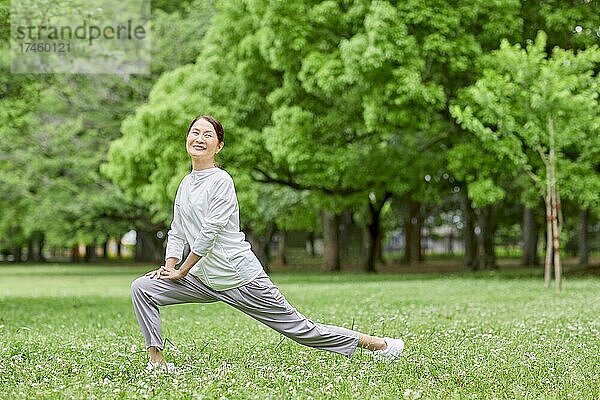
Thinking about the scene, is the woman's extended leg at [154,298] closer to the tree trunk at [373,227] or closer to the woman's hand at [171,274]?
the woman's hand at [171,274]

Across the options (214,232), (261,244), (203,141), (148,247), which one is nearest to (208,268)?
(214,232)

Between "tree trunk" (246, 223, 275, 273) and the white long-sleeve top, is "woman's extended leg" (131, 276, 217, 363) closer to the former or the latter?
the white long-sleeve top

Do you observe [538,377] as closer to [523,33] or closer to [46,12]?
[46,12]

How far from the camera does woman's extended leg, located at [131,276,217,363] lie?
726cm

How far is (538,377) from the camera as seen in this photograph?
23.7 feet

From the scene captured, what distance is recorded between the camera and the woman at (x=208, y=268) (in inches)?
285

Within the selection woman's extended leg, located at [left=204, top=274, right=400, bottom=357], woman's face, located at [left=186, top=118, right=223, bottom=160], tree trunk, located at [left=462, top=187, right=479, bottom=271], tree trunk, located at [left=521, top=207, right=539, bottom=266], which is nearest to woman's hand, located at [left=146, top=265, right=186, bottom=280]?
woman's extended leg, located at [left=204, top=274, right=400, bottom=357]

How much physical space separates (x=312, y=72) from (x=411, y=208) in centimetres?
2291

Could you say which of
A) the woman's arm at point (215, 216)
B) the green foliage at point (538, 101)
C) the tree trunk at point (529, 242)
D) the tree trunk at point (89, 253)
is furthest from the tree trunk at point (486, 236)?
→ the tree trunk at point (89, 253)

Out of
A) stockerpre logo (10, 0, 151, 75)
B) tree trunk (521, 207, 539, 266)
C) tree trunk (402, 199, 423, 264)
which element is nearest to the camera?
stockerpre logo (10, 0, 151, 75)

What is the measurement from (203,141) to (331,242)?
114 ft

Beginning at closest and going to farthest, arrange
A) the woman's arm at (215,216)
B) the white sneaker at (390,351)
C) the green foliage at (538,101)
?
the woman's arm at (215,216) → the white sneaker at (390,351) → the green foliage at (538,101)

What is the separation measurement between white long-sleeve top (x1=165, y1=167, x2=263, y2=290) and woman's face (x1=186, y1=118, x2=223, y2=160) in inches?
5.7

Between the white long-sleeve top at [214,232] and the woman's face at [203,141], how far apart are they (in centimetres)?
14
